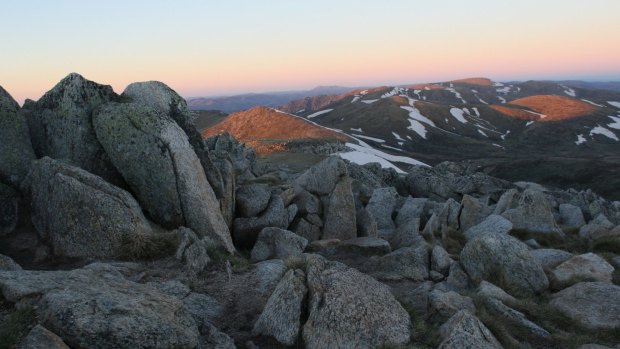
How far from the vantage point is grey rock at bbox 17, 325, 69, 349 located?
27.6ft

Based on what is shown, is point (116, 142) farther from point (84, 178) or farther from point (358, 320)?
point (358, 320)

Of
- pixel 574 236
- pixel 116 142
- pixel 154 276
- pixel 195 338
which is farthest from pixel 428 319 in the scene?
pixel 574 236

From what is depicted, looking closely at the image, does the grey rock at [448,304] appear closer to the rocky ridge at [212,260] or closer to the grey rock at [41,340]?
the rocky ridge at [212,260]

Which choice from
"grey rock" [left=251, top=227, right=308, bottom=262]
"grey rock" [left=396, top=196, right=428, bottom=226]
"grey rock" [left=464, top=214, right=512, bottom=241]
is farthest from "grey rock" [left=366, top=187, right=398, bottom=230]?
"grey rock" [left=251, top=227, right=308, bottom=262]

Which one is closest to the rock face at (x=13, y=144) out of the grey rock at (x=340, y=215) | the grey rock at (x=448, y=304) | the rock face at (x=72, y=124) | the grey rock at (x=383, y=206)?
the rock face at (x=72, y=124)

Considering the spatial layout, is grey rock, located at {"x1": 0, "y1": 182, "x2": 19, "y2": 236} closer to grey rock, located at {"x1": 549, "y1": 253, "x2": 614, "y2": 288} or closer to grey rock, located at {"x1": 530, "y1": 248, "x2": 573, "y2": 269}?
grey rock, located at {"x1": 549, "y1": 253, "x2": 614, "y2": 288}

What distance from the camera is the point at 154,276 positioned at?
608 inches

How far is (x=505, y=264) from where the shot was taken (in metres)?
18.8

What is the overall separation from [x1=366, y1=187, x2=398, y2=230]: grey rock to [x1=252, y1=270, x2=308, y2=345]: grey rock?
21.4 metres

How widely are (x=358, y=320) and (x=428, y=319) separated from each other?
10.5 feet

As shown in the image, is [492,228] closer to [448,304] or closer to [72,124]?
[448,304]

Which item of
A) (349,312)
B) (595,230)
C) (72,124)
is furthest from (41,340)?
(595,230)

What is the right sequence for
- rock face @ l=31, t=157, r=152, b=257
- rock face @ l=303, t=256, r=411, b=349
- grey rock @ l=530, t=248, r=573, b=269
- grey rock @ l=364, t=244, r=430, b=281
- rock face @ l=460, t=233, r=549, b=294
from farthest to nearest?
grey rock @ l=530, t=248, r=573, b=269 < grey rock @ l=364, t=244, r=430, b=281 < rock face @ l=460, t=233, r=549, b=294 < rock face @ l=31, t=157, r=152, b=257 < rock face @ l=303, t=256, r=411, b=349

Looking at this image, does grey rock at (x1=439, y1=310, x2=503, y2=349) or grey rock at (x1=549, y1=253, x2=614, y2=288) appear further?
grey rock at (x1=549, y1=253, x2=614, y2=288)
